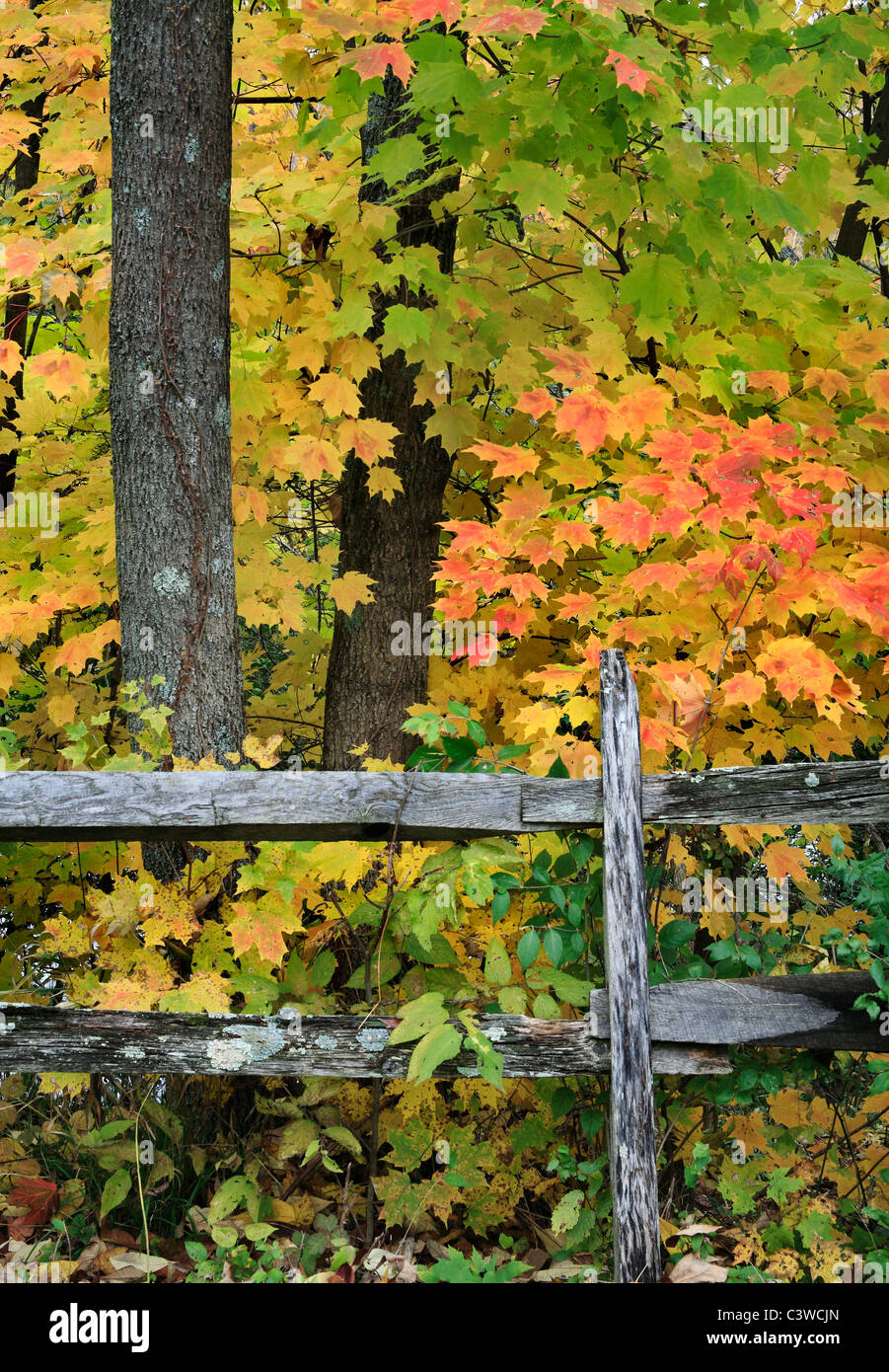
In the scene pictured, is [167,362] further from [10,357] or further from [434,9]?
[434,9]

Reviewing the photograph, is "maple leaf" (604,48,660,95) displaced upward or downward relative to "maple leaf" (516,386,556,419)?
upward

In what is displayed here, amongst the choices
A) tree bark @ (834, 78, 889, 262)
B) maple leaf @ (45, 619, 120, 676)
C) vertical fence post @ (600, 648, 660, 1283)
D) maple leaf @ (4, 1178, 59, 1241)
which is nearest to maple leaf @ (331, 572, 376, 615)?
maple leaf @ (45, 619, 120, 676)

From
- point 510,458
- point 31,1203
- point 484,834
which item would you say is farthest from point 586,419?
point 31,1203

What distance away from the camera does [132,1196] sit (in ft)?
12.3

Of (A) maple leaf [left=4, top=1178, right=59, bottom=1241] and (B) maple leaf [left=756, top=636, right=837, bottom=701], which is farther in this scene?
(B) maple leaf [left=756, top=636, right=837, bottom=701]

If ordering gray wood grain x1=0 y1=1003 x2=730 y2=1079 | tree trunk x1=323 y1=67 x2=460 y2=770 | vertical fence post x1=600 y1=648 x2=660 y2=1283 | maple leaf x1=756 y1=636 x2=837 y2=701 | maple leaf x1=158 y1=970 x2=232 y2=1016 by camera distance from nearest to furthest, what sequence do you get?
vertical fence post x1=600 y1=648 x2=660 y2=1283 → gray wood grain x1=0 y1=1003 x2=730 y2=1079 → maple leaf x1=158 y1=970 x2=232 y2=1016 → maple leaf x1=756 y1=636 x2=837 y2=701 → tree trunk x1=323 y1=67 x2=460 y2=770

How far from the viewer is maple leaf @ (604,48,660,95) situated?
12.2 ft

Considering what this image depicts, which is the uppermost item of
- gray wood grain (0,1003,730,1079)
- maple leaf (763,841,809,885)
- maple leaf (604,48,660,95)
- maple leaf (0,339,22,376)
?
maple leaf (604,48,660,95)

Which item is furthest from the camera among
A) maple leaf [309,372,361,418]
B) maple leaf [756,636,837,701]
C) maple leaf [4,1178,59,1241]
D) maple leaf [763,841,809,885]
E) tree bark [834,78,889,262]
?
tree bark [834,78,889,262]

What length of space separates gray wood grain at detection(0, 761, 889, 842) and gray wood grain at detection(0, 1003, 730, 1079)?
583 millimetres

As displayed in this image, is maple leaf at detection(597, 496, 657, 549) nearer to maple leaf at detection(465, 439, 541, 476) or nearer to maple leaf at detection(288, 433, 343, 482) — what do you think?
maple leaf at detection(465, 439, 541, 476)

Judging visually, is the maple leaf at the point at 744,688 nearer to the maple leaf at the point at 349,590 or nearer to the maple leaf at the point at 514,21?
the maple leaf at the point at 349,590

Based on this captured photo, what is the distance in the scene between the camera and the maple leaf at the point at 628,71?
3719mm

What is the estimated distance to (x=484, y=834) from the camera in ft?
11.4
